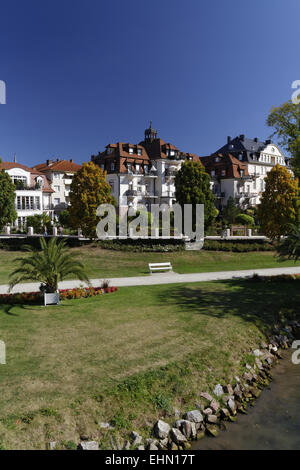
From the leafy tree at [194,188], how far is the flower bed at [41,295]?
68.9ft

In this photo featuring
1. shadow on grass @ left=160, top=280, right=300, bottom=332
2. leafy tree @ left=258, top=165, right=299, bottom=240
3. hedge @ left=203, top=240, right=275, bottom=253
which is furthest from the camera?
leafy tree @ left=258, top=165, right=299, bottom=240

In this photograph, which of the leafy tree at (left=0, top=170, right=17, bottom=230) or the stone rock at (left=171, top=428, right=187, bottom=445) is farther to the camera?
the leafy tree at (left=0, top=170, right=17, bottom=230)

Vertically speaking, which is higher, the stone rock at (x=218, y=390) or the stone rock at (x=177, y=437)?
the stone rock at (x=218, y=390)

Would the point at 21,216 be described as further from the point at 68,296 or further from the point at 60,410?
the point at 60,410

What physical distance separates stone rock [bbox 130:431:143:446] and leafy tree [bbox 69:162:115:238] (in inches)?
1057

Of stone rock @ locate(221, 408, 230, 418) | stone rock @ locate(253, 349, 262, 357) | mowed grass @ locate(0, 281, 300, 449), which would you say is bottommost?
stone rock @ locate(221, 408, 230, 418)

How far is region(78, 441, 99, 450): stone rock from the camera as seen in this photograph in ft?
21.6

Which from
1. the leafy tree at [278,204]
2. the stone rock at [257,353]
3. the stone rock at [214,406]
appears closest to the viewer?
the stone rock at [214,406]

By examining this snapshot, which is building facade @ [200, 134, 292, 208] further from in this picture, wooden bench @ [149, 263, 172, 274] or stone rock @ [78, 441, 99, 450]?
stone rock @ [78, 441, 99, 450]

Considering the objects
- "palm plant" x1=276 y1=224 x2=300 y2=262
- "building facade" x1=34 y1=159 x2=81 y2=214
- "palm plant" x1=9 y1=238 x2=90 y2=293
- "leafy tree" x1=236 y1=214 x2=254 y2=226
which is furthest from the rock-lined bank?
"building facade" x1=34 y1=159 x2=81 y2=214

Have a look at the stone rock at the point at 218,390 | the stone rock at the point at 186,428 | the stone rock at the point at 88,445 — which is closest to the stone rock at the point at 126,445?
the stone rock at the point at 88,445

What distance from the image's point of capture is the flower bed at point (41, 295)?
14.6 m

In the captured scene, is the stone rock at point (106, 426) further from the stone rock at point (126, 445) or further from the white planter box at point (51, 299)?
the white planter box at point (51, 299)
